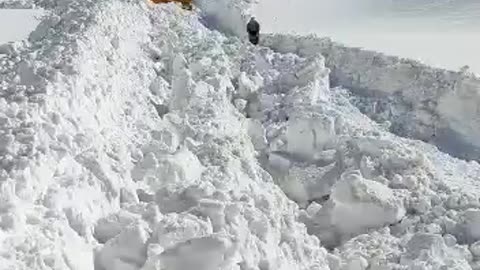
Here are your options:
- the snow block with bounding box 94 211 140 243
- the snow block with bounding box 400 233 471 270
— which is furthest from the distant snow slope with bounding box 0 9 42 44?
the snow block with bounding box 400 233 471 270

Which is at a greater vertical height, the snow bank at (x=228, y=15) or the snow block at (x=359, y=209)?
the snow bank at (x=228, y=15)

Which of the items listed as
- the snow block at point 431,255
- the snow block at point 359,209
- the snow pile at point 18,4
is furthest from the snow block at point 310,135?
the snow pile at point 18,4

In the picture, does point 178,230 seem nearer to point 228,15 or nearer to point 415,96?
point 415,96

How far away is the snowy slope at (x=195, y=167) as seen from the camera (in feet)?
13.0

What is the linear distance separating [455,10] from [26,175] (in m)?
8.96

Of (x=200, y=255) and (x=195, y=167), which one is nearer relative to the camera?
(x=200, y=255)

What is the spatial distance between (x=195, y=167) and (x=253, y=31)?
4212mm

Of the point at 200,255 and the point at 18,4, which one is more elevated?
the point at 18,4

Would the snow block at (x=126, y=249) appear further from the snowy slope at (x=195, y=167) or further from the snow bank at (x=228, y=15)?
the snow bank at (x=228, y=15)

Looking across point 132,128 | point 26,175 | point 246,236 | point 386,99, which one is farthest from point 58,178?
point 386,99

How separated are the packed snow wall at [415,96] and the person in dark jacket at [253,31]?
3.32 ft

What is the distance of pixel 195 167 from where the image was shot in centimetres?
522

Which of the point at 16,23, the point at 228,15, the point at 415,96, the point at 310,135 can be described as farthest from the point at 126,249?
the point at 228,15

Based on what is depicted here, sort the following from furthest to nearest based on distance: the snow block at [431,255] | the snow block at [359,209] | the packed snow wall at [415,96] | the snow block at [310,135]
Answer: the packed snow wall at [415,96]
the snow block at [310,135]
the snow block at [359,209]
the snow block at [431,255]
